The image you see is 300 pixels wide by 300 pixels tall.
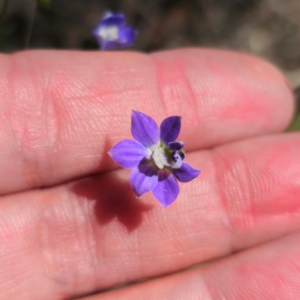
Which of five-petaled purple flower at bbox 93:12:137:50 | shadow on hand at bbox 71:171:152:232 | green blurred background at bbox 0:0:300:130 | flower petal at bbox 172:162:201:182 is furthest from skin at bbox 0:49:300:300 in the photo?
green blurred background at bbox 0:0:300:130

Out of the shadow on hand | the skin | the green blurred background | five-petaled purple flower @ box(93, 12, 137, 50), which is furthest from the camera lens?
the green blurred background

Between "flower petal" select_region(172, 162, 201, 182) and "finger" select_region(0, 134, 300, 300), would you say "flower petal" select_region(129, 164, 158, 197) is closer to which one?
"flower petal" select_region(172, 162, 201, 182)

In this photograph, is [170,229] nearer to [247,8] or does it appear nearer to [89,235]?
[89,235]

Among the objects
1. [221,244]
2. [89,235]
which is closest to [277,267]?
[221,244]

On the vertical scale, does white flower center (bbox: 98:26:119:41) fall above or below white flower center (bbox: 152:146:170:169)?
above

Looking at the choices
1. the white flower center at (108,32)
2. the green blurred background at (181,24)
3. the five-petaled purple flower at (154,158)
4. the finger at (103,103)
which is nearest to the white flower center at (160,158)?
the five-petaled purple flower at (154,158)

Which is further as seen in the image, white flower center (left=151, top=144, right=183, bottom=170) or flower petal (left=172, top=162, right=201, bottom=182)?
white flower center (left=151, top=144, right=183, bottom=170)

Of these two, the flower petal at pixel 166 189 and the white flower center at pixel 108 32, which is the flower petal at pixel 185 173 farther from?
the white flower center at pixel 108 32
